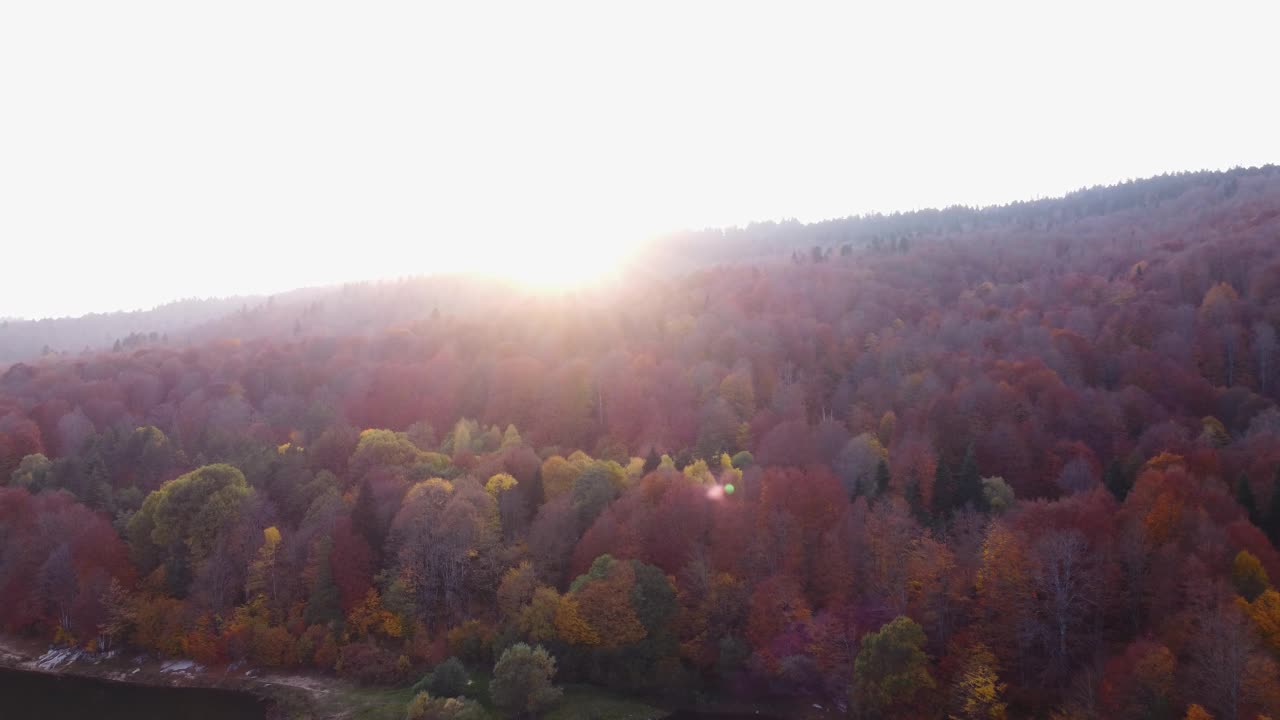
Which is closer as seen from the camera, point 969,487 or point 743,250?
point 969,487

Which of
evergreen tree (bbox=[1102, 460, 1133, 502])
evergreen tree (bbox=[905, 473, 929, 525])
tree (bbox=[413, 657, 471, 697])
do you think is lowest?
tree (bbox=[413, 657, 471, 697])

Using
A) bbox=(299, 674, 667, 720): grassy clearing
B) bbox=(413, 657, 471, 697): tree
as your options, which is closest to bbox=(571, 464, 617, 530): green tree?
bbox=(299, 674, 667, 720): grassy clearing

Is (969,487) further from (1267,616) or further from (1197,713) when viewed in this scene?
(1197,713)

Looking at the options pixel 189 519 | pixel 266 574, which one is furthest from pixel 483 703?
pixel 189 519

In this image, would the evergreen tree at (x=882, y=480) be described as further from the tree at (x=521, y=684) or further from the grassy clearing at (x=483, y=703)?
the tree at (x=521, y=684)

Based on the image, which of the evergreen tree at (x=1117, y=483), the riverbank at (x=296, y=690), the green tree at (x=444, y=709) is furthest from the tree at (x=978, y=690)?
the green tree at (x=444, y=709)

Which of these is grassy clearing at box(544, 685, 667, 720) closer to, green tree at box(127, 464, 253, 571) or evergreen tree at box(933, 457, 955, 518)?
evergreen tree at box(933, 457, 955, 518)
